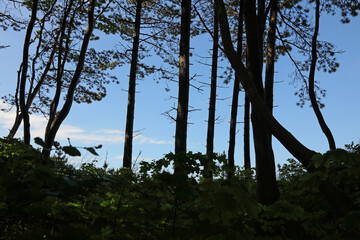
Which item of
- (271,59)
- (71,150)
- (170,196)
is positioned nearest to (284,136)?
(170,196)

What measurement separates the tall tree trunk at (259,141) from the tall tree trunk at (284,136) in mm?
498

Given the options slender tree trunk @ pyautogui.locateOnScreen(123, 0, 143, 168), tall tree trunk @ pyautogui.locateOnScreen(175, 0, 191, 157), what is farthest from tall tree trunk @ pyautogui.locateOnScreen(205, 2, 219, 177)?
slender tree trunk @ pyautogui.locateOnScreen(123, 0, 143, 168)

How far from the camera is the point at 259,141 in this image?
17.4 ft

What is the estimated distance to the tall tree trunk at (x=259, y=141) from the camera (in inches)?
202

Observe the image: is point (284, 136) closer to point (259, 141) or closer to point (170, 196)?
point (259, 141)

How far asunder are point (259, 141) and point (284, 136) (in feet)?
3.38

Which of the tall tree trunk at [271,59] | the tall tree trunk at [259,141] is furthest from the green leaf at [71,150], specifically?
the tall tree trunk at [271,59]

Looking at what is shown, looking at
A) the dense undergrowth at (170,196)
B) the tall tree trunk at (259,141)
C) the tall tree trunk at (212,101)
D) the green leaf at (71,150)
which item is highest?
the tall tree trunk at (212,101)

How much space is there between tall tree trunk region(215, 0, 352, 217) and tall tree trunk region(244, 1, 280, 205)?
0.50 metres

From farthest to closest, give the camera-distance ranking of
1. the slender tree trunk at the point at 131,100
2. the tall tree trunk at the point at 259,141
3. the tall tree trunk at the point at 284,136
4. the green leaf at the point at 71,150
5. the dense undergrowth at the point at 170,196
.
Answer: the slender tree trunk at the point at 131,100 → the tall tree trunk at the point at 259,141 → the tall tree trunk at the point at 284,136 → the green leaf at the point at 71,150 → the dense undergrowth at the point at 170,196

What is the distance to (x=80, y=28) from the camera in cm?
1226

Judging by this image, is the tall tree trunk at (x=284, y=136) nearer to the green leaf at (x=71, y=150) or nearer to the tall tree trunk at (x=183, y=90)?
the green leaf at (x=71, y=150)

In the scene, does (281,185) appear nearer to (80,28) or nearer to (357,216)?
(357,216)

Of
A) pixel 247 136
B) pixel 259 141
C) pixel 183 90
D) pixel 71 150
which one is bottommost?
pixel 71 150
